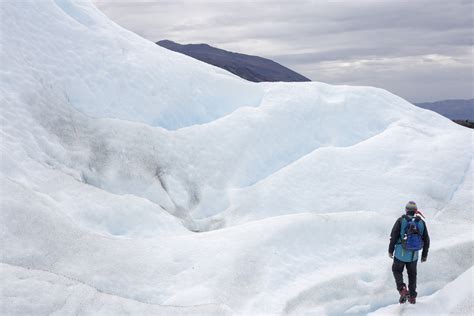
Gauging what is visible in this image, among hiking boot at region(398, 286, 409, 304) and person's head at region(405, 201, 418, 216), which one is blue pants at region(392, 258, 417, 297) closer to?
hiking boot at region(398, 286, 409, 304)

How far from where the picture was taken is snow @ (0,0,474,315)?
1034 cm

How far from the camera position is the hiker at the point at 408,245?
1078 centimetres

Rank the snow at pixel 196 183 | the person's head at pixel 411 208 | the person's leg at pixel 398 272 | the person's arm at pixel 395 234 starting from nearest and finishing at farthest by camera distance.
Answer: the snow at pixel 196 183 < the person's head at pixel 411 208 < the person's arm at pixel 395 234 < the person's leg at pixel 398 272

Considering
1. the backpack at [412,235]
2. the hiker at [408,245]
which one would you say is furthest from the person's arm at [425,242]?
the backpack at [412,235]

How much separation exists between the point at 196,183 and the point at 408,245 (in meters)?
6.84

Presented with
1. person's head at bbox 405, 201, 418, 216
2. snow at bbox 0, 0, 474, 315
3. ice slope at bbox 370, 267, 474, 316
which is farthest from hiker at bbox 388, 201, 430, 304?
snow at bbox 0, 0, 474, 315

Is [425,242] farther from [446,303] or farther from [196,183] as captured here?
[196,183]

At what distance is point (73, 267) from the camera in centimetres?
1013

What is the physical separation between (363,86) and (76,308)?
601 inches

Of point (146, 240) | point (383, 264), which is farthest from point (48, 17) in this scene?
point (383, 264)

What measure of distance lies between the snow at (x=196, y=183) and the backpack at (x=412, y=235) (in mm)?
1506

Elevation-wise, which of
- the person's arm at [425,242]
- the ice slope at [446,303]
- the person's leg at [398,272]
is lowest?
the ice slope at [446,303]

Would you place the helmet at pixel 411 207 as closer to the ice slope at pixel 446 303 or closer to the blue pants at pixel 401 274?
the blue pants at pixel 401 274

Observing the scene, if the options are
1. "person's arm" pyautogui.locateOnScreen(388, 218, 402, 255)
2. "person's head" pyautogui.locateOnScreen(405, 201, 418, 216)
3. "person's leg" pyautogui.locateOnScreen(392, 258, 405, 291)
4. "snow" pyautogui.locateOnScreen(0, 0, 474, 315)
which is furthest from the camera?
"person's leg" pyautogui.locateOnScreen(392, 258, 405, 291)
